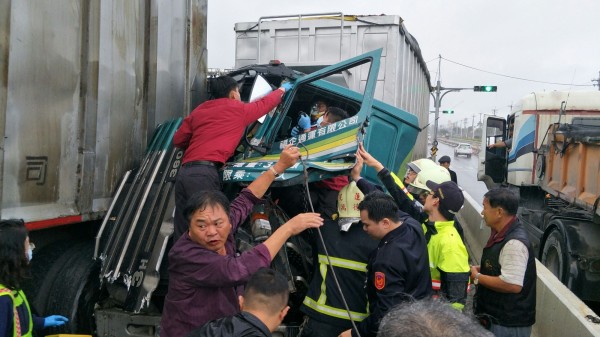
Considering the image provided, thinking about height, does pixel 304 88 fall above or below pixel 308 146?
above

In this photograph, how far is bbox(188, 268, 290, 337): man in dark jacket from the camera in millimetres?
1688

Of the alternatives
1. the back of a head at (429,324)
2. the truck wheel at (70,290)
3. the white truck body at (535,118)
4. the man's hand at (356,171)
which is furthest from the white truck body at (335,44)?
the back of a head at (429,324)

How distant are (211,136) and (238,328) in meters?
2.00

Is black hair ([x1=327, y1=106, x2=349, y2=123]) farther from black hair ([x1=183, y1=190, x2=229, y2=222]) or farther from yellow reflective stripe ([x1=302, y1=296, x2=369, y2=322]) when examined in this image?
black hair ([x1=183, y1=190, x2=229, y2=222])

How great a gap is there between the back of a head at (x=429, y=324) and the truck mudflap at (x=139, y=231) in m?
2.23

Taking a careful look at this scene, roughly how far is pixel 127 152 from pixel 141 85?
0.55 meters

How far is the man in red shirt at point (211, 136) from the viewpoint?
3.31 meters

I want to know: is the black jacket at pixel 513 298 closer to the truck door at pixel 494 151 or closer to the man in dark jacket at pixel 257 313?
the man in dark jacket at pixel 257 313

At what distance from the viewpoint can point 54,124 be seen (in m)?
3.07

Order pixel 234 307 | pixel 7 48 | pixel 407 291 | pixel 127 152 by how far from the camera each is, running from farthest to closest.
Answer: pixel 127 152 → pixel 7 48 → pixel 407 291 → pixel 234 307

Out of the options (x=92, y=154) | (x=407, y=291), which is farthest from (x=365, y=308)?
(x=92, y=154)

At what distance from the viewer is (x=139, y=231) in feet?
11.2

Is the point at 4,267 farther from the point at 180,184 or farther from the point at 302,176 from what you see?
the point at 302,176

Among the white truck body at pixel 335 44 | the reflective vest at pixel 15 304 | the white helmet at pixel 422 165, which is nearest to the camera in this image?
the reflective vest at pixel 15 304
